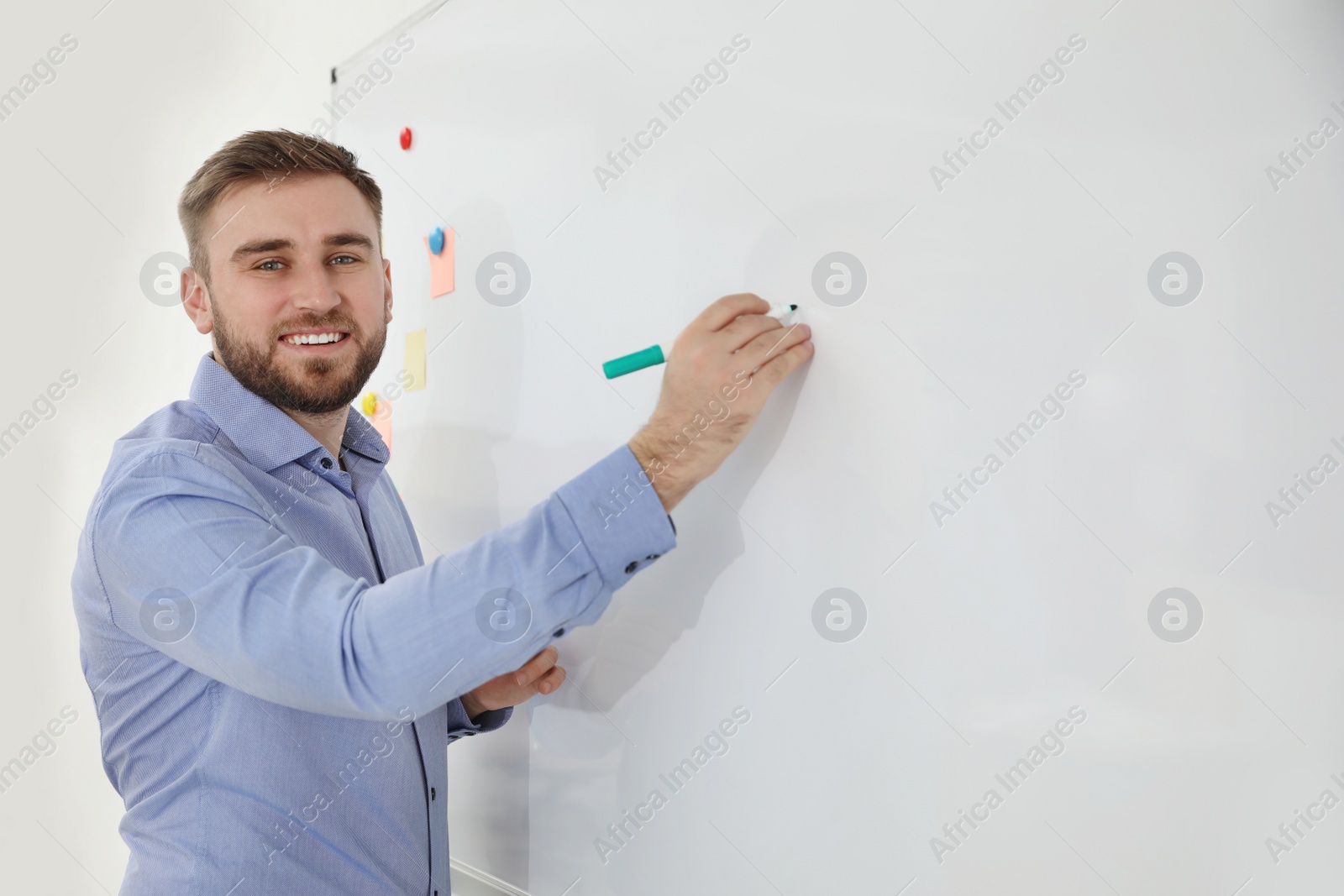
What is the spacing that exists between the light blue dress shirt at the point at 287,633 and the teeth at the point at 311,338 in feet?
0.24

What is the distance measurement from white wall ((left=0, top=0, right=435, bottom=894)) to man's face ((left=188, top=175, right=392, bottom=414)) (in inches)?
41.0

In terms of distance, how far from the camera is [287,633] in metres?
0.69

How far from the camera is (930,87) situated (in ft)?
2.27

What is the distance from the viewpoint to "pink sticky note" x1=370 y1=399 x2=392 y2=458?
1.37m

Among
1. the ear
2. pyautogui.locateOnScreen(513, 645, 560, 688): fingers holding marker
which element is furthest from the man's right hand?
the ear

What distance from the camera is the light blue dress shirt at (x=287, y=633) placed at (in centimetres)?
68

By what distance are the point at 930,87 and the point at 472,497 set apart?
2.49 ft

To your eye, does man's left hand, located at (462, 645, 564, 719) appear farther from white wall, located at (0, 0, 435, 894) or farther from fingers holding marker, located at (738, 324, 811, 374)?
white wall, located at (0, 0, 435, 894)

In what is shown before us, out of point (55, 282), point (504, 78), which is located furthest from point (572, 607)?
point (55, 282)

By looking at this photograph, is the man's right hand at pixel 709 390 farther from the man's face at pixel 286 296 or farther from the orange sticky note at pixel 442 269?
the orange sticky note at pixel 442 269

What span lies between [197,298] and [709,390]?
2.17 ft

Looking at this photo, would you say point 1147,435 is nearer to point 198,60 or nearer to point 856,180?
point 856,180

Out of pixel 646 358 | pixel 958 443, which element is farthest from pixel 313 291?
pixel 958 443

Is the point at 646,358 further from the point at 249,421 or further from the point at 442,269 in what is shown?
the point at 442,269
